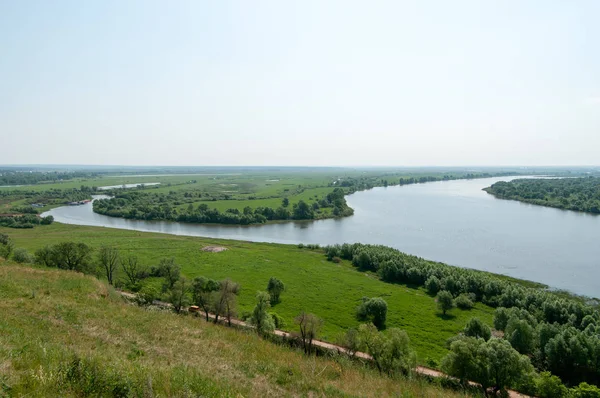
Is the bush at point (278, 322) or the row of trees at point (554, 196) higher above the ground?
the row of trees at point (554, 196)

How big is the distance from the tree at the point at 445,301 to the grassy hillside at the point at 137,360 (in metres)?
21.7

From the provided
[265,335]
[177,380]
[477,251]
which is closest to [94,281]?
[265,335]

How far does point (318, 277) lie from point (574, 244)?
42907mm

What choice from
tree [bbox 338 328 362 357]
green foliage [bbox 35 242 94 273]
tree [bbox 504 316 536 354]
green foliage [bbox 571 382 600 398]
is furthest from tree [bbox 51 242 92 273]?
green foliage [bbox 571 382 600 398]

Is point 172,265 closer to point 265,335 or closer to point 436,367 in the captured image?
point 265,335

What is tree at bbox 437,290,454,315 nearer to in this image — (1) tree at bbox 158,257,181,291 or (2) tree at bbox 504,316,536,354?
(2) tree at bbox 504,316,536,354

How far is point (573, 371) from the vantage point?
2039 cm

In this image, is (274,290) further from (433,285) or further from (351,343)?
(433,285)

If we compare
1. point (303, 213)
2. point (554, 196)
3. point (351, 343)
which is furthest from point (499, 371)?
point (554, 196)

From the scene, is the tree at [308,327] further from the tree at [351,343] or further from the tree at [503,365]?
the tree at [503,365]

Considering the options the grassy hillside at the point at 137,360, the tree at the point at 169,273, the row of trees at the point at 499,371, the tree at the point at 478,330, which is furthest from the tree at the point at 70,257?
the tree at the point at 478,330

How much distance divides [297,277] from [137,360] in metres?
30.7

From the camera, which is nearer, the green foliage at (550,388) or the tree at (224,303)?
the green foliage at (550,388)

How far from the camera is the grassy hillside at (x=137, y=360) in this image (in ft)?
20.8
